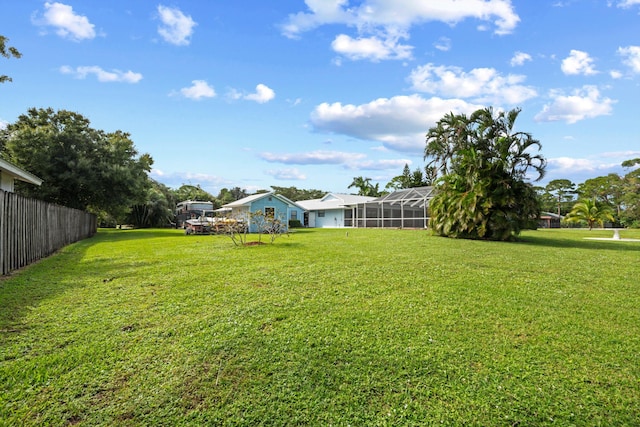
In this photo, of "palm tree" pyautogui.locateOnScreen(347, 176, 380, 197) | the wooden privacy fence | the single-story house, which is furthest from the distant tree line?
"palm tree" pyautogui.locateOnScreen(347, 176, 380, 197)

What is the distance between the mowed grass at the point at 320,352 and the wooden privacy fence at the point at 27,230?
1289 millimetres

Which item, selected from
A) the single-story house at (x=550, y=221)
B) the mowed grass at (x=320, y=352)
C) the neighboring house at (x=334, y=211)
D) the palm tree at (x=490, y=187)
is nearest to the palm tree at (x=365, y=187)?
the neighboring house at (x=334, y=211)

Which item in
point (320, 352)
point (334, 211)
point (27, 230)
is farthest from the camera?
point (334, 211)

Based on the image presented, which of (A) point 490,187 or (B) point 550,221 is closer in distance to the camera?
(A) point 490,187

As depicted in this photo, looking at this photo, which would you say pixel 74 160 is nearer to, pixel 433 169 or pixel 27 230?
pixel 27 230

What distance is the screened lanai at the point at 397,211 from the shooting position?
2758 cm

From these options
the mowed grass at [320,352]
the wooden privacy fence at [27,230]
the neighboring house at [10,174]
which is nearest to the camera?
the mowed grass at [320,352]

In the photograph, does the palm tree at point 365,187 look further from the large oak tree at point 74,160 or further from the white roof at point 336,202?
the large oak tree at point 74,160

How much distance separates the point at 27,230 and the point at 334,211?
102 feet

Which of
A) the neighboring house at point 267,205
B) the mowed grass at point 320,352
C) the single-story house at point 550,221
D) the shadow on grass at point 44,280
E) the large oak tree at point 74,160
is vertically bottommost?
the mowed grass at point 320,352

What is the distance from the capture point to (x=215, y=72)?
12.7 meters

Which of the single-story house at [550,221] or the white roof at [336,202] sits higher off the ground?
the white roof at [336,202]

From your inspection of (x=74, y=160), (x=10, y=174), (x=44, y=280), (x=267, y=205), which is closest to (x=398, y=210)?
(x=267, y=205)

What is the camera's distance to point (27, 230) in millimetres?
8242
